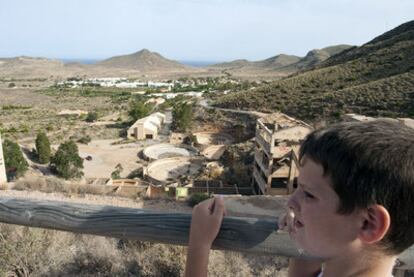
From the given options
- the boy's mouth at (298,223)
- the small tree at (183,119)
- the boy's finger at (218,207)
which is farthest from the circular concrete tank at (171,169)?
the boy's mouth at (298,223)

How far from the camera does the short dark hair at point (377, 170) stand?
3.59 ft

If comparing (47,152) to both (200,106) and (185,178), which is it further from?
(200,106)

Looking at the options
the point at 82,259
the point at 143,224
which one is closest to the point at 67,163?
the point at 82,259

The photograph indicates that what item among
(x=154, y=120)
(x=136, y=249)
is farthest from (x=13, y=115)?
(x=136, y=249)

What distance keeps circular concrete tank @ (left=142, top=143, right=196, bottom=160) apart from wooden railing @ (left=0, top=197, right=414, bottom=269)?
97.6 ft

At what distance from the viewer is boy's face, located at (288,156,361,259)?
1.19m

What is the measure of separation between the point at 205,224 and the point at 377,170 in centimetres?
85

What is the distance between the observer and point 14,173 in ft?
84.1

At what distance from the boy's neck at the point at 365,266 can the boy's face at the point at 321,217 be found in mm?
44

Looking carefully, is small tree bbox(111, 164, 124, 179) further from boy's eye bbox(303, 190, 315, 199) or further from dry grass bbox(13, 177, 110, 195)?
boy's eye bbox(303, 190, 315, 199)

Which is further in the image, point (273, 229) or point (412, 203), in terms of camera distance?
point (273, 229)

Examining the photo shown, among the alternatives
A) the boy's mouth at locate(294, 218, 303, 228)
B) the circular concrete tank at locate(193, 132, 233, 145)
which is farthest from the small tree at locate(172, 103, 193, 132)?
the boy's mouth at locate(294, 218, 303, 228)

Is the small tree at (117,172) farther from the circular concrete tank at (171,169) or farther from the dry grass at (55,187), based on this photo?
the dry grass at (55,187)

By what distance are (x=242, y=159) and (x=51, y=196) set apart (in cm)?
1543
